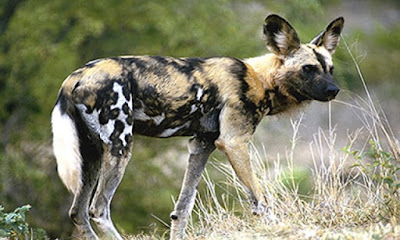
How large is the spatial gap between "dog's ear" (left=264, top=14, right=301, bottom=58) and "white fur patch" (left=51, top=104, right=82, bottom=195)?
4.59 ft

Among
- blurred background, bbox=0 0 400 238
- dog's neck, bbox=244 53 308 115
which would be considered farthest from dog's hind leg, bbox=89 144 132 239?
blurred background, bbox=0 0 400 238

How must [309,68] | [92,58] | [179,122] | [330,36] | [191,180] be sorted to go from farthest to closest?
[92,58], [330,36], [191,180], [309,68], [179,122]

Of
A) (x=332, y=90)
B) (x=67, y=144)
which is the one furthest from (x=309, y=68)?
(x=67, y=144)

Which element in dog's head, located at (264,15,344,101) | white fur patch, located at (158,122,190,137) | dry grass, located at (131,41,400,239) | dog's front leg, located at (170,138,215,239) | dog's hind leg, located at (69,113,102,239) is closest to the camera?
dry grass, located at (131,41,400,239)

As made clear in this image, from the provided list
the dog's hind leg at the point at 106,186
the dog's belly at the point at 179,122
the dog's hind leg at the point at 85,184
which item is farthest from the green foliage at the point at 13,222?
the dog's belly at the point at 179,122

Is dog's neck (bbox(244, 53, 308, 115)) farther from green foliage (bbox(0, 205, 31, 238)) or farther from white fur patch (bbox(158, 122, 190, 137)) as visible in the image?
green foliage (bbox(0, 205, 31, 238))

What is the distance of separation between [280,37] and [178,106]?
846 millimetres

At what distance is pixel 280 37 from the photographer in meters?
4.99

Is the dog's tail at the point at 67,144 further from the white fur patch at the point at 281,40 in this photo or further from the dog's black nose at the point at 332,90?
Result: the dog's black nose at the point at 332,90

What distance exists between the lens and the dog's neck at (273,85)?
4992 mm

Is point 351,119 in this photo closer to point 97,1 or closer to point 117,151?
point 97,1

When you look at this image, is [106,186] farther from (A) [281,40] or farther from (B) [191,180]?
(A) [281,40]

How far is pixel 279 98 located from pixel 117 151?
3.86ft

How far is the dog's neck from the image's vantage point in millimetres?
4992
